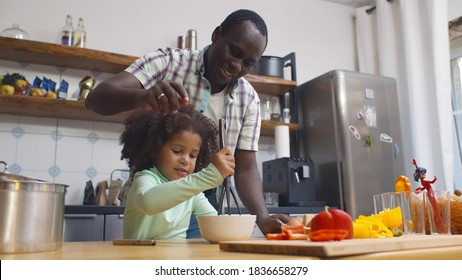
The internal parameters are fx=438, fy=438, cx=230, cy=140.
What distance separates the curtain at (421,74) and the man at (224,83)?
188 cm

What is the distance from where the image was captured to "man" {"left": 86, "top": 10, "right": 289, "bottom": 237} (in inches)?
49.9

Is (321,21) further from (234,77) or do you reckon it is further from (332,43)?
(234,77)

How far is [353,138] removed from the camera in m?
2.97

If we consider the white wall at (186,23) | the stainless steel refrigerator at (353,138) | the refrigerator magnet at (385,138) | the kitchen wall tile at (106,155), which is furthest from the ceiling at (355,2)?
the kitchen wall tile at (106,155)

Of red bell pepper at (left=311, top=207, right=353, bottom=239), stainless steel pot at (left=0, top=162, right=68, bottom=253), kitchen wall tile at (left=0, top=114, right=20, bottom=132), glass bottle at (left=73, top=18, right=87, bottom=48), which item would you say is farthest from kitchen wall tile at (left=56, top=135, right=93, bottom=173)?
red bell pepper at (left=311, top=207, right=353, bottom=239)

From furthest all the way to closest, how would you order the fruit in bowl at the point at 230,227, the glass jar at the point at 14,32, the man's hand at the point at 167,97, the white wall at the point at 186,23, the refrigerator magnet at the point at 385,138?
the refrigerator magnet at the point at 385,138 < the white wall at the point at 186,23 < the glass jar at the point at 14,32 < the man's hand at the point at 167,97 < the fruit in bowl at the point at 230,227

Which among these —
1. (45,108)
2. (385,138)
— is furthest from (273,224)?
(385,138)

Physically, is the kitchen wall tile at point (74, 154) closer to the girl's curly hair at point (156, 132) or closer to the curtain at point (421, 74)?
the girl's curly hair at point (156, 132)

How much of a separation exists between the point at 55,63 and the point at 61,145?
503 mm

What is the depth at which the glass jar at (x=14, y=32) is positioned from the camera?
2.49m

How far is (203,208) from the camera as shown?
1.30 m
